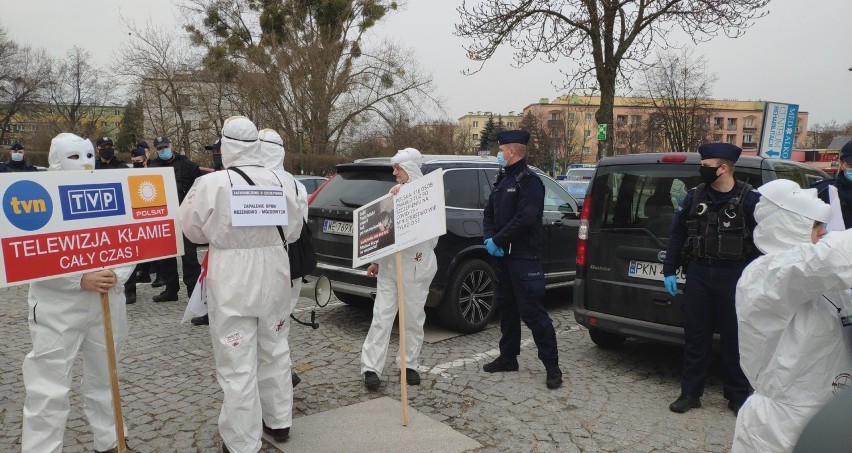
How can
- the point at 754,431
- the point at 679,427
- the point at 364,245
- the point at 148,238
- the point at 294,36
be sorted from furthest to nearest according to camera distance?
the point at 294,36 < the point at 364,245 < the point at 679,427 < the point at 148,238 < the point at 754,431

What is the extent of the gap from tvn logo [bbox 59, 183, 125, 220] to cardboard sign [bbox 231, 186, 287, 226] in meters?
0.55

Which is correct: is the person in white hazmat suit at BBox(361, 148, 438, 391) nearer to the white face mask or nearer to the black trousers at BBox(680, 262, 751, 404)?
the black trousers at BBox(680, 262, 751, 404)

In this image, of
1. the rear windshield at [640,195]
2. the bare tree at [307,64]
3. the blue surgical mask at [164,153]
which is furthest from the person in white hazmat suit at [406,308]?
the bare tree at [307,64]

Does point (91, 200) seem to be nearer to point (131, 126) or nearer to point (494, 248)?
point (494, 248)

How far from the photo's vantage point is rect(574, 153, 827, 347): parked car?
4598 mm

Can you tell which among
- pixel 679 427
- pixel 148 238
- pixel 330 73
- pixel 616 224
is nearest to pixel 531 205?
pixel 616 224

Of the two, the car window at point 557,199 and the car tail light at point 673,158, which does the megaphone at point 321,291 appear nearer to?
the car tail light at point 673,158

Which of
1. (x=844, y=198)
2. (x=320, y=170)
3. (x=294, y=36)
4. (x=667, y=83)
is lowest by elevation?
(x=320, y=170)

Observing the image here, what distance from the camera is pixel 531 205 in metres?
4.52

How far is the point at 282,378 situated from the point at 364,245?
1.13m

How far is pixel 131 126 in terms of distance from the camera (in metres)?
33.8

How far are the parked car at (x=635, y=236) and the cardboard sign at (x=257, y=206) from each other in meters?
2.79

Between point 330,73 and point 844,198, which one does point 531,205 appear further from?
point 330,73

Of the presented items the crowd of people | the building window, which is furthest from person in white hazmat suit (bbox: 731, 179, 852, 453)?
the building window
